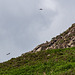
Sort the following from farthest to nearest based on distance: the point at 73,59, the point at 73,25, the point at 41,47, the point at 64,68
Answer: the point at 73,25, the point at 41,47, the point at 73,59, the point at 64,68

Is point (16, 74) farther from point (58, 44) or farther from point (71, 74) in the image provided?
point (58, 44)

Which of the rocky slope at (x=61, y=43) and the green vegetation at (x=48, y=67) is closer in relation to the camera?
the green vegetation at (x=48, y=67)

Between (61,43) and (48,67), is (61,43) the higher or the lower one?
the higher one

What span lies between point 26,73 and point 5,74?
4.55 meters

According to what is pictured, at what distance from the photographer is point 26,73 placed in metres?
27.8

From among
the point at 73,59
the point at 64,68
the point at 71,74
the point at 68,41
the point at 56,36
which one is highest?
the point at 56,36

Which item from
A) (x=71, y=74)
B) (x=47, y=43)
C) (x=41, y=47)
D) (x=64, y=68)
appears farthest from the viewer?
(x=47, y=43)

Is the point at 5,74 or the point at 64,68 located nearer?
the point at 64,68

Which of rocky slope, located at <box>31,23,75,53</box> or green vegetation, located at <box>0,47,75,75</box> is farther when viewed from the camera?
rocky slope, located at <box>31,23,75,53</box>

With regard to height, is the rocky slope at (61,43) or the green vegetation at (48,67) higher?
the rocky slope at (61,43)

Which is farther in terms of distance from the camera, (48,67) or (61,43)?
(61,43)

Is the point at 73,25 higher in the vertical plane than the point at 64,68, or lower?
higher

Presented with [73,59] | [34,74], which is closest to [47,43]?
[73,59]

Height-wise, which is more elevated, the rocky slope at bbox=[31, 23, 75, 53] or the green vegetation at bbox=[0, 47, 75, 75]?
the rocky slope at bbox=[31, 23, 75, 53]
